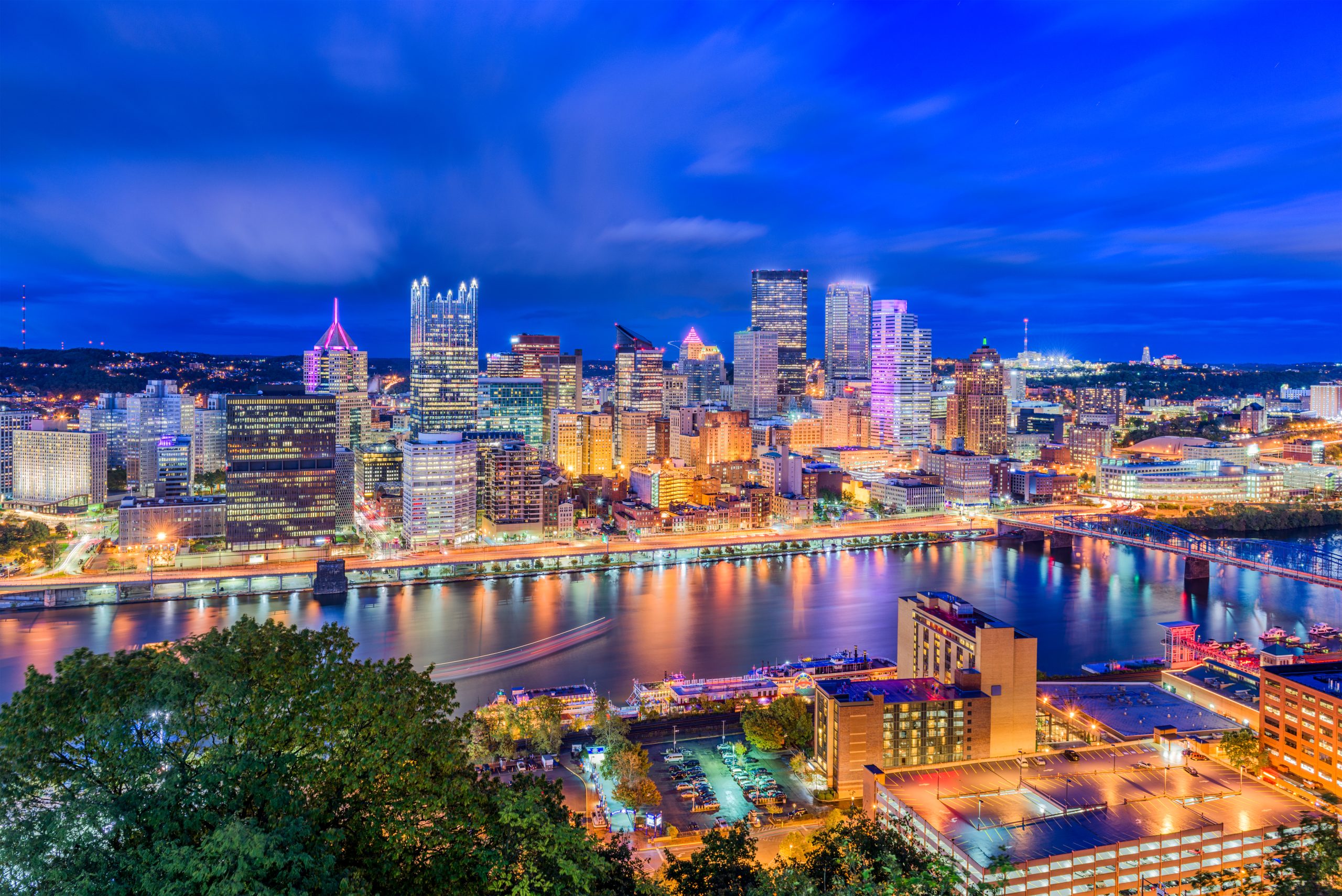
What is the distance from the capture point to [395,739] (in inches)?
97.2

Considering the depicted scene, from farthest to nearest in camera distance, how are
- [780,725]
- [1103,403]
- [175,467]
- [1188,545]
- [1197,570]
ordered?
[1103,403], [175,467], [1188,545], [1197,570], [780,725]

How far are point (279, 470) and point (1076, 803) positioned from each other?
15.4 meters

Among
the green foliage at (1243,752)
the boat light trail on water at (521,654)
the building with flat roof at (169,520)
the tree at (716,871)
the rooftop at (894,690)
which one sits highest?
the building with flat roof at (169,520)

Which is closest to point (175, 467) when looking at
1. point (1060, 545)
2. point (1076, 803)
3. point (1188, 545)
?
point (1060, 545)

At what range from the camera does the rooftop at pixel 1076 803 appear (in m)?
4.90

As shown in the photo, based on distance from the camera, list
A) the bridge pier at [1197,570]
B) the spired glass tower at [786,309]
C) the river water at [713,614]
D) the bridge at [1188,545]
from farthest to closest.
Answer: the spired glass tower at [786,309] < the bridge pier at [1197,570] < the bridge at [1188,545] < the river water at [713,614]

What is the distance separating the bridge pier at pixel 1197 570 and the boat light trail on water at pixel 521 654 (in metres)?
10.4

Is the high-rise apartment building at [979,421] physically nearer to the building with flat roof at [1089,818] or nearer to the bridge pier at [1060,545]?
the bridge pier at [1060,545]

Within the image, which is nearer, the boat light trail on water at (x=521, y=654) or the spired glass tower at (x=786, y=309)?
the boat light trail on water at (x=521, y=654)

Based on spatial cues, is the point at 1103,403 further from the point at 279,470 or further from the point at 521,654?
the point at 521,654

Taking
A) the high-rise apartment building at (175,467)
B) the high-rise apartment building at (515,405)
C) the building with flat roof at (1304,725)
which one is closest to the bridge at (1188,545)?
the building with flat roof at (1304,725)

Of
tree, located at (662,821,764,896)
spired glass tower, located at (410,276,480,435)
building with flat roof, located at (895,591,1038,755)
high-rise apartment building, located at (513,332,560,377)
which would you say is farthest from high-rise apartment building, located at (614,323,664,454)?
tree, located at (662,821,764,896)

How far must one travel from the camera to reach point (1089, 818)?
5145 millimetres

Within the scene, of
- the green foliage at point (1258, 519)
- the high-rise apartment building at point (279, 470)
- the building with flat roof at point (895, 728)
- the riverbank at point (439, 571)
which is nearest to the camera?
the building with flat roof at point (895, 728)
